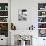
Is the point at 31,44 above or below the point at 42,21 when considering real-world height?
below

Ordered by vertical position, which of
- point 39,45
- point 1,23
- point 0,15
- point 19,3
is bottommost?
point 39,45

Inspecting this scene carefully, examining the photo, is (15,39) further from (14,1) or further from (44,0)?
(44,0)

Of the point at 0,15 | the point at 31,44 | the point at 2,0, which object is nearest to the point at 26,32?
the point at 31,44

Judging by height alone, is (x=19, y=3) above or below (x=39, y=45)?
above

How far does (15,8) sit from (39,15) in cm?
124

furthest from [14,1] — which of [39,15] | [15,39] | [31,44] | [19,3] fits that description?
[31,44]

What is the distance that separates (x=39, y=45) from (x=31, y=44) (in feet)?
1.32

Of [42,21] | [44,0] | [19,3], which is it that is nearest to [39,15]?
[42,21]

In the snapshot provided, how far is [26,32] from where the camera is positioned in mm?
6055

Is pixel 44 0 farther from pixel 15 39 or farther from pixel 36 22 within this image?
pixel 15 39

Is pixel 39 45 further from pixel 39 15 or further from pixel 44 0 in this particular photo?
pixel 44 0

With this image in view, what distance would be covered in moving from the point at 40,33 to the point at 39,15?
902 millimetres

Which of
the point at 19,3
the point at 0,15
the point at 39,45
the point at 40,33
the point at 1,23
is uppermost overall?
the point at 19,3

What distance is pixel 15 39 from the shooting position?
20.0 feet
